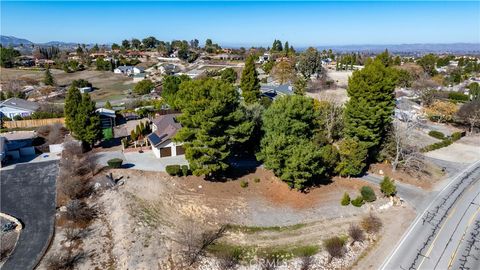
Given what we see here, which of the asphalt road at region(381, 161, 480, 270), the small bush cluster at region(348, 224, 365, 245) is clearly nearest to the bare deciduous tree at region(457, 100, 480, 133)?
the asphalt road at region(381, 161, 480, 270)

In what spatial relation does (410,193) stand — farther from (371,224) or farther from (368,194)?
(371,224)

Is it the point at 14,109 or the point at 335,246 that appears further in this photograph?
the point at 14,109

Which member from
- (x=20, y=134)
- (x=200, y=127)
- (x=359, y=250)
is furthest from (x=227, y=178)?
(x=20, y=134)

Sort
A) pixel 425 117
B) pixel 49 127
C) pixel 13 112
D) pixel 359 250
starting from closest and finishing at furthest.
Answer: pixel 359 250 < pixel 49 127 < pixel 13 112 < pixel 425 117

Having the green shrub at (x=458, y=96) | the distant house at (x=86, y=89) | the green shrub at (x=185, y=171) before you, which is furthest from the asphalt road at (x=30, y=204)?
the green shrub at (x=458, y=96)

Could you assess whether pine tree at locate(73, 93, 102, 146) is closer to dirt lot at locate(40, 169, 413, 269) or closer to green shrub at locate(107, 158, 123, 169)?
green shrub at locate(107, 158, 123, 169)

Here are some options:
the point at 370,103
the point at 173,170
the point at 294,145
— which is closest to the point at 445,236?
the point at 294,145

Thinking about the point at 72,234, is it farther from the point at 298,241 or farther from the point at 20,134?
the point at 20,134
